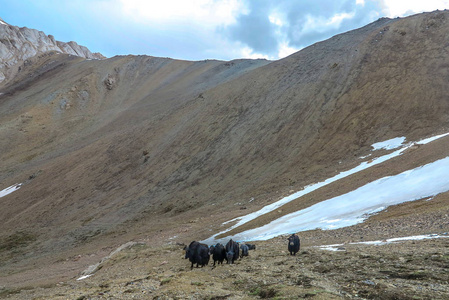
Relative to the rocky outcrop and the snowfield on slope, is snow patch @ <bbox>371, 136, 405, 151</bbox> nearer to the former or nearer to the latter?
the snowfield on slope

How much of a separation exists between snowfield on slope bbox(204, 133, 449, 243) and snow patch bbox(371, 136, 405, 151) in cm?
1023

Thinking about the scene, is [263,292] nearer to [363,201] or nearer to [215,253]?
[215,253]

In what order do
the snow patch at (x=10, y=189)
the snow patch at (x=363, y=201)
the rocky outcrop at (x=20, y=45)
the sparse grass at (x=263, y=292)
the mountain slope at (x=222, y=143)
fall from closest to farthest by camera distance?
1. the sparse grass at (x=263, y=292)
2. the snow patch at (x=363, y=201)
3. the mountain slope at (x=222, y=143)
4. the snow patch at (x=10, y=189)
5. the rocky outcrop at (x=20, y=45)

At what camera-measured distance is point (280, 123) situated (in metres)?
42.9

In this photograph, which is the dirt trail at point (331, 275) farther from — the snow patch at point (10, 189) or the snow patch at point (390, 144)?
the snow patch at point (10, 189)

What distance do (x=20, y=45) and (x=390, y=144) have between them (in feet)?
522

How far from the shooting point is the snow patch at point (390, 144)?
30.1 metres

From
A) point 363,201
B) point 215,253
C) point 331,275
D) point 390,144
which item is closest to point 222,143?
point 390,144

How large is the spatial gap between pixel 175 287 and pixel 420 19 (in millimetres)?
55864

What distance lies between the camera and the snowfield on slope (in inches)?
691

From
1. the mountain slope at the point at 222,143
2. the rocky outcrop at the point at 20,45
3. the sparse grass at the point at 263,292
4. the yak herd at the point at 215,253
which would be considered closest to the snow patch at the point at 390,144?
the mountain slope at the point at 222,143

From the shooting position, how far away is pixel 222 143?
144 ft

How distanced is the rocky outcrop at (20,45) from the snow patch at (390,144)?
13824 cm

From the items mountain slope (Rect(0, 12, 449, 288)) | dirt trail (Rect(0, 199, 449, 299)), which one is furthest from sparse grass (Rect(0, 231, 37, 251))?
dirt trail (Rect(0, 199, 449, 299))
